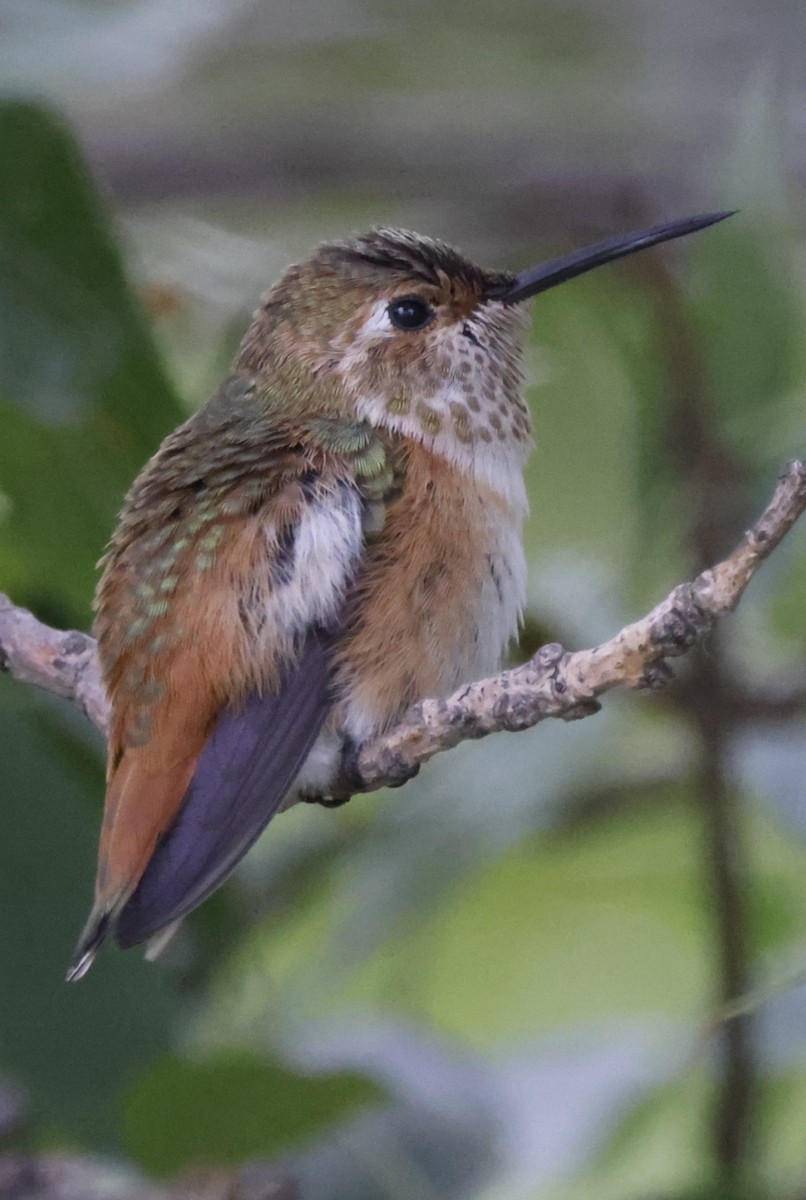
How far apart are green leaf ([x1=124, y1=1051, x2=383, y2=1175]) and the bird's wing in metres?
0.17

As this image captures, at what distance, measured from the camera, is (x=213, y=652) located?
196 cm

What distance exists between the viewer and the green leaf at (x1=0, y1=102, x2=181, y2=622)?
209cm

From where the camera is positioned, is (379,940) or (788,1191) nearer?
(788,1191)

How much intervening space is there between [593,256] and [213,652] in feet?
2.61

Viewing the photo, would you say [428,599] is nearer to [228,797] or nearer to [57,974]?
[228,797]

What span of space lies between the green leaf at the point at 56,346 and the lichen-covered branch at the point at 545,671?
141 millimetres

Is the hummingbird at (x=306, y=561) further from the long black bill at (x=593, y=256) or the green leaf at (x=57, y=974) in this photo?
the green leaf at (x=57, y=974)

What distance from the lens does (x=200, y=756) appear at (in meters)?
1.94

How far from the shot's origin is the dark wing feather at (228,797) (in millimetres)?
1813

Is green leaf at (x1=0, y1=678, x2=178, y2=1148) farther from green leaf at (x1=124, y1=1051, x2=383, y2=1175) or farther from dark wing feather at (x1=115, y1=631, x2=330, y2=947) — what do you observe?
dark wing feather at (x1=115, y1=631, x2=330, y2=947)

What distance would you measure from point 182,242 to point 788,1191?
1.81 metres

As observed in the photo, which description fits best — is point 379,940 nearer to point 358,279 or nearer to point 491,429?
point 491,429

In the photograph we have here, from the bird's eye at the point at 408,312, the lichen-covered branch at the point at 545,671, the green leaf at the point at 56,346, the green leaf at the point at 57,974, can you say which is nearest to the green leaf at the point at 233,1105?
the green leaf at the point at 57,974

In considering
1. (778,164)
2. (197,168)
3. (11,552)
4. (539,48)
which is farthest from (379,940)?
(539,48)
